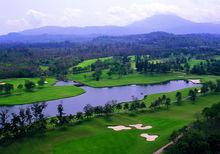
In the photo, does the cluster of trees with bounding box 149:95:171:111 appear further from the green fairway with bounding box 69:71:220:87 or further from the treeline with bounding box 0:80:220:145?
the green fairway with bounding box 69:71:220:87

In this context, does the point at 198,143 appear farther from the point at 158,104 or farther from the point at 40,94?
the point at 40,94

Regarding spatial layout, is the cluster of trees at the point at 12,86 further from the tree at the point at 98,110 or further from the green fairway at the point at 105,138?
the green fairway at the point at 105,138

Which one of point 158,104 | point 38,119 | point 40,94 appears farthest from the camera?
point 40,94

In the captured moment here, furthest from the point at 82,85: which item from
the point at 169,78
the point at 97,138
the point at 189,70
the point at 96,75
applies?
the point at 97,138

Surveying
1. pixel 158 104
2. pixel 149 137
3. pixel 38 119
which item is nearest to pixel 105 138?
pixel 149 137

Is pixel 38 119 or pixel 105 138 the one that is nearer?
pixel 105 138

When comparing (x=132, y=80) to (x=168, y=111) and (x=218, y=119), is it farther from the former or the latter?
(x=218, y=119)
